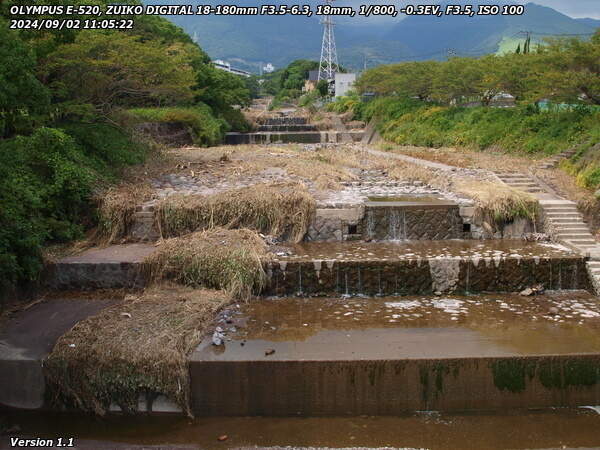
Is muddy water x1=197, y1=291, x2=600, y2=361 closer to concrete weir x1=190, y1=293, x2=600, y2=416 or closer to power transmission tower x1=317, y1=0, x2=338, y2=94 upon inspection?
concrete weir x1=190, y1=293, x2=600, y2=416

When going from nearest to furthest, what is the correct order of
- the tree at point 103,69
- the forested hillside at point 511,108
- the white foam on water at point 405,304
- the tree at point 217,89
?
the white foam on water at point 405,304, the tree at point 103,69, the forested hillside at point 511,108, the tree at point 217,89

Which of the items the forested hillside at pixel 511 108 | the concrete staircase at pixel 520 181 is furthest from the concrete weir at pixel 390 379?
the forested hillside at pixel 511 108

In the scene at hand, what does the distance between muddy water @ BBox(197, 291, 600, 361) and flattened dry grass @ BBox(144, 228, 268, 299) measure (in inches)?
16.3

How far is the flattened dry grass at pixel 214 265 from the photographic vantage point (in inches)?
350

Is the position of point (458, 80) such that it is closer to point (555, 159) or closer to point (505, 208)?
point (555, 159)

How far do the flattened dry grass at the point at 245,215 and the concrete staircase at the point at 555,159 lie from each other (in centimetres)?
773

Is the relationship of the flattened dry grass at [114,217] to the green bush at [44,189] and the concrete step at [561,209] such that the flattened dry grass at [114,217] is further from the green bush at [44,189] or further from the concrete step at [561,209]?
the concrete step at [561,209]

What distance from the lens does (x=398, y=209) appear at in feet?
36.4

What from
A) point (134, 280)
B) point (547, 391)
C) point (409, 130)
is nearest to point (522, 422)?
point (547, 391)

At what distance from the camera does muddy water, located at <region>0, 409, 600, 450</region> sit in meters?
6.02

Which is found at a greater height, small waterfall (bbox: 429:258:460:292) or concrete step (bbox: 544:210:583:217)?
concrete step (bbox: 544:210:583:217)

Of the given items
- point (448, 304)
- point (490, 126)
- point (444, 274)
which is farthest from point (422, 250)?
point (490, 126)

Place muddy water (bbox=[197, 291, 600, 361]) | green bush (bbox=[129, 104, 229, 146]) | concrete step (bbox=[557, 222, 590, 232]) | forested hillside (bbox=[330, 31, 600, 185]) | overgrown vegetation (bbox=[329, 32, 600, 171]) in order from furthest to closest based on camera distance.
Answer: green bush (bbox=[129, 104, 229, 146]) < overgrown vegetation (bbox=[329, 32, 600, 171]) < forested hillside (bbox=[330, 31, 600, 185]) < concrete step (bbox=[557, 222, 590, 232]) < muddy water (bbox=[197, 291, 600, 361])

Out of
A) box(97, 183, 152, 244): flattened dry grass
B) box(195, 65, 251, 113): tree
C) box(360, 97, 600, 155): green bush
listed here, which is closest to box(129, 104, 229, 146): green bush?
box(195, 65, 251, 113): tree
